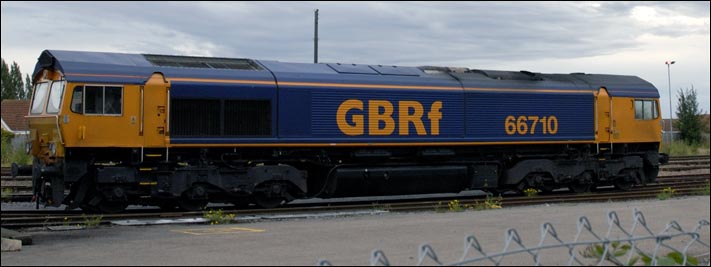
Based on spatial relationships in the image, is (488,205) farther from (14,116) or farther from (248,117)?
(14,116)

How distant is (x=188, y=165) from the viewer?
54.1 feet

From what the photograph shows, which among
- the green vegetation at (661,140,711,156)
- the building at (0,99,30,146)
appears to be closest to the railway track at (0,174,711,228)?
the green vegetation at (661,140,711,156)

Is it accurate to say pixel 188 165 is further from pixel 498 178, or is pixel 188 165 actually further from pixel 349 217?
pixel 498 178

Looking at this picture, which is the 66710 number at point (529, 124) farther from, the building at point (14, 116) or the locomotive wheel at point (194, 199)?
the building at point (14, 116)

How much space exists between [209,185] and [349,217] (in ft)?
9.92

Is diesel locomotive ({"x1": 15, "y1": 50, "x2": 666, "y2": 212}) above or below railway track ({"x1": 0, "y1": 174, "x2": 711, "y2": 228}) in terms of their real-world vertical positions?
above

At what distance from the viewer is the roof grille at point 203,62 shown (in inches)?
664

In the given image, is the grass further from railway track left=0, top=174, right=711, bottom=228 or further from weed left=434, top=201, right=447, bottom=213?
weed left=434, top=201, right=447, bottom=213

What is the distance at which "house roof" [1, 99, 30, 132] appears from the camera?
53375 millimetres

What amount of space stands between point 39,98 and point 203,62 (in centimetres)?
327

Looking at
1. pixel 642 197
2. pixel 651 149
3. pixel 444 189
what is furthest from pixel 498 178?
pixel 651 149

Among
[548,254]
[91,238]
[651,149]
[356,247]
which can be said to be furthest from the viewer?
[651,149]

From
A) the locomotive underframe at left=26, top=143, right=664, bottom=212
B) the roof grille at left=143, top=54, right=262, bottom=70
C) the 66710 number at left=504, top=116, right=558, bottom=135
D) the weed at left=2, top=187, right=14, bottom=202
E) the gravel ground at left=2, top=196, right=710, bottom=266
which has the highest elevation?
the roof grille at left=143, top=54, right=262, bottom=70

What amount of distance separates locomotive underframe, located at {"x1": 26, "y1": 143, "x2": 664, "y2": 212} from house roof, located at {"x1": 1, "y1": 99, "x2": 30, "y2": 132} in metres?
38.9
